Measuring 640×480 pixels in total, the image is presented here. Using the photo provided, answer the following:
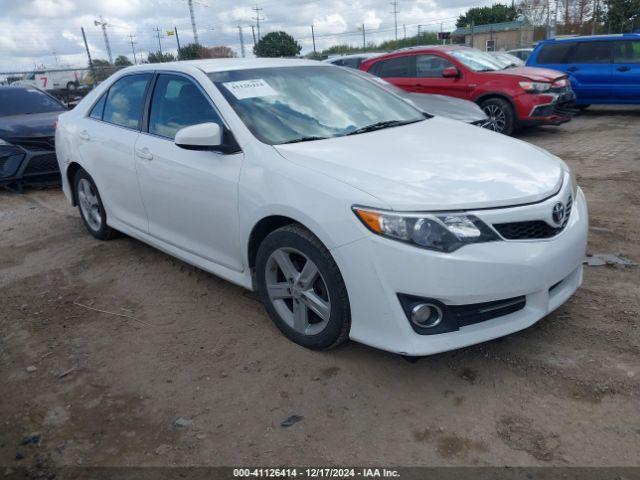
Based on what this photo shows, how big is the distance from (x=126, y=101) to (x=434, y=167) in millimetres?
2804

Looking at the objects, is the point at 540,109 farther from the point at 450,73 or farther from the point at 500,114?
the point at 450,73

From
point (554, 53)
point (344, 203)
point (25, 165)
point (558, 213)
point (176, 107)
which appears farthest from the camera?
point (554, 53)

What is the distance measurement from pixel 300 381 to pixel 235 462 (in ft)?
2.05

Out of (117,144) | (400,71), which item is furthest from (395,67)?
(117,144)

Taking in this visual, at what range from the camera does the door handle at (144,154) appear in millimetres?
3953

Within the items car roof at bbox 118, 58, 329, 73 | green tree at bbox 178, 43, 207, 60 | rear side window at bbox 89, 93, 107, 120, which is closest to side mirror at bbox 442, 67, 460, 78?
car roof at bbox 118, 58, 329, 73

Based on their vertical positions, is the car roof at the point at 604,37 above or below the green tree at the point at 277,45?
below

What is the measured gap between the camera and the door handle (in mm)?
3953

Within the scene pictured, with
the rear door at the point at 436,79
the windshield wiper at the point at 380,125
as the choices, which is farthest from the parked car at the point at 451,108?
the windshield wiper at the point at 380,125

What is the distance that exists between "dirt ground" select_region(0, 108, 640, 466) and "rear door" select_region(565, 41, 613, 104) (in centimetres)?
875

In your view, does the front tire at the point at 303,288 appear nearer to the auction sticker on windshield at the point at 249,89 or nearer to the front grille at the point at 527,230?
the front grille at the point at 527,230

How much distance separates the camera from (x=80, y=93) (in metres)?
25.0

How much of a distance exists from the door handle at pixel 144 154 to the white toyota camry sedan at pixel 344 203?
0.06 feet

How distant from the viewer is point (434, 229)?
8.29 feet
